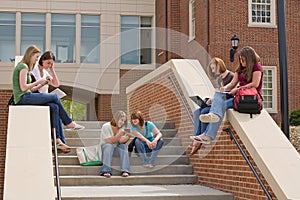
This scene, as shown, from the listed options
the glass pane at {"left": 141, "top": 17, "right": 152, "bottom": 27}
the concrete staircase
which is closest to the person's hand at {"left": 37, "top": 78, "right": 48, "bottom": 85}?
the concrete staircase

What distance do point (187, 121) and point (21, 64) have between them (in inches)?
133

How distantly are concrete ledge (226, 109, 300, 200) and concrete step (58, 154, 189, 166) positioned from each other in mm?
1854

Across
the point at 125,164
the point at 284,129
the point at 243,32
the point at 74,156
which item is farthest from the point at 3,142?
the point at 243,32

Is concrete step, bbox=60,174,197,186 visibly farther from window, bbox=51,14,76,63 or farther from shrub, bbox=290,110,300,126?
window, bbox=51,14,76,63

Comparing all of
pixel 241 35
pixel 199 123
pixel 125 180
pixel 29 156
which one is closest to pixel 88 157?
pixel 125 180

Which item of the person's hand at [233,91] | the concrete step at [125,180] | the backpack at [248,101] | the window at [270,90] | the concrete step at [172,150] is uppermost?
the window at [270,90]

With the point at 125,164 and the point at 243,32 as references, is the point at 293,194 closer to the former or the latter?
the point at 125,164

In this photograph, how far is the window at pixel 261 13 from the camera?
23438 mm

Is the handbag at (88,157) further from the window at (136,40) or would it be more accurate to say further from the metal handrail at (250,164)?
the window at (136,40)

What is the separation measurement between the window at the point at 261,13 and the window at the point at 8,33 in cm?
1239

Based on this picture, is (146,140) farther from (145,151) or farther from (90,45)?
(90,45)

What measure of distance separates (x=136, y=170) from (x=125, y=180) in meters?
0.42

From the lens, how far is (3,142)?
8.73 m

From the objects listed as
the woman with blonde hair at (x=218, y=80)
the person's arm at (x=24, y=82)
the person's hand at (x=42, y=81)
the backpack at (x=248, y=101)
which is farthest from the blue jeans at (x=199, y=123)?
the person's arm at (x=24, y=82)
